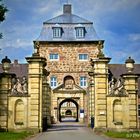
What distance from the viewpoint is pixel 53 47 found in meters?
49.7

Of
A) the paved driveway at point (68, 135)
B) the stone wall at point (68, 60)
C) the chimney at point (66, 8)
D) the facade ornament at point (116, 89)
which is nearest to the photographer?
the paved driveway at point (68, 135)

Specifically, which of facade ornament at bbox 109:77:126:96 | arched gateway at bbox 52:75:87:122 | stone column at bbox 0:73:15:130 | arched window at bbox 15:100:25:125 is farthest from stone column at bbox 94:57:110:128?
arched gateway at bbox 52:75:87:122

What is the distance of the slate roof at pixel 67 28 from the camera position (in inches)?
1988

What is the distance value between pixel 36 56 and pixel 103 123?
220 inches

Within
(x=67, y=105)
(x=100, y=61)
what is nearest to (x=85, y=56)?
(x=100, y=61)

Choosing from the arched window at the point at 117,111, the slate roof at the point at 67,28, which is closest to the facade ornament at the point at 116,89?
the arched window at the point at 117,111

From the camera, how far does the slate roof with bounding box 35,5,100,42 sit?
166ft

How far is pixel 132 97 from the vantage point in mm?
24172

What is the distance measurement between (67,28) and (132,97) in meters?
29.1

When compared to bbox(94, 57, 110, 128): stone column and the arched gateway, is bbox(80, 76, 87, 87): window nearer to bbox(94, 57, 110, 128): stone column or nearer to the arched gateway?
the arched gateway

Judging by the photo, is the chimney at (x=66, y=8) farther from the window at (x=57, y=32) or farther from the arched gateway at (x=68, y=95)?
the arched gateway at (x=68, y=95)

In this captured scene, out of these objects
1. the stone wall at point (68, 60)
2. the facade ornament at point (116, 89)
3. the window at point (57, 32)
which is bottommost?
the facade ornament at point (116, 89)

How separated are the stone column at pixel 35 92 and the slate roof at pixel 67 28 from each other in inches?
1029

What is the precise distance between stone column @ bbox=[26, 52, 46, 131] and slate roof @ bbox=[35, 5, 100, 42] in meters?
26.1
